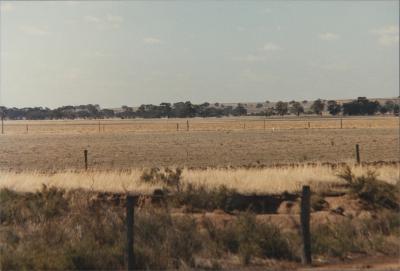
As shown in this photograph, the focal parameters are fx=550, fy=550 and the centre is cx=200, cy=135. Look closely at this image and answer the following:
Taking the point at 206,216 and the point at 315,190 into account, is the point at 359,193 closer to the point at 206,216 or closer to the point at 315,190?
the point at 315,190

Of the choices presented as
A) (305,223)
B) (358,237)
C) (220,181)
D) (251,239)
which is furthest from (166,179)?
(305,223)

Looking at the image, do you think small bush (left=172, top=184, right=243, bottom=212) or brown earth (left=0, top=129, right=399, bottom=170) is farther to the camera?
brown earth (left=0, top=129, right=399, bottom=170)

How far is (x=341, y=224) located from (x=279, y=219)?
5.44ft

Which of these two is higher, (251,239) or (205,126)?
(251,239)

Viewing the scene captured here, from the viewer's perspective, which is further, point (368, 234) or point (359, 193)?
point (359, 193)

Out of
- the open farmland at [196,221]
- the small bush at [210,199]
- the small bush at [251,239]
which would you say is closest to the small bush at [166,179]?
the open farmland at [196,221]

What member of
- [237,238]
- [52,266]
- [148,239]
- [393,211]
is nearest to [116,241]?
[148,239]

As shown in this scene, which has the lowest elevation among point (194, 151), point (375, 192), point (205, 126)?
point (205, 126)

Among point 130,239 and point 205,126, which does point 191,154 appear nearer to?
point 130,239

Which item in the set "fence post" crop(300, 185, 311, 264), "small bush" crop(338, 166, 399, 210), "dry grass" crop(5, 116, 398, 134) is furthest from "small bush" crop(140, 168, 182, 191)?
"dry grass" crop(5, 116, 398, 134)

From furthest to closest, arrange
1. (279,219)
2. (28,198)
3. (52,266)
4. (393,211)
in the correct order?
1. (28,198)
2. (393,211)
3. (279,219)
4. (52,266)

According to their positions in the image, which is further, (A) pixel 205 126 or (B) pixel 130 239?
(A) pixel 205 126

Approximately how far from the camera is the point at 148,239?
38.1 feet

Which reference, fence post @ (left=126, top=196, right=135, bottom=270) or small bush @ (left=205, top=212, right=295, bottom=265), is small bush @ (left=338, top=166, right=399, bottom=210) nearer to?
small bush @ (left=205, top=212, right=295, bottom=265)
